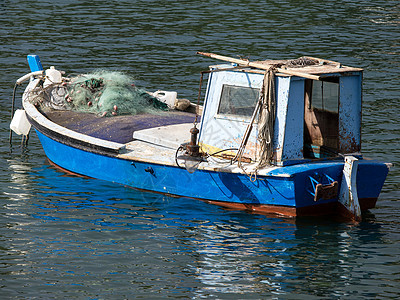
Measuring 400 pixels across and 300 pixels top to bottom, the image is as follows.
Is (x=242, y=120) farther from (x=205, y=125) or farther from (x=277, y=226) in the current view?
(x=277, y=226)

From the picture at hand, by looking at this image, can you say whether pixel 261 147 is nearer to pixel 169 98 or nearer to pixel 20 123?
pixel 169 98

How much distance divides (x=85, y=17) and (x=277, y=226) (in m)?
19.6

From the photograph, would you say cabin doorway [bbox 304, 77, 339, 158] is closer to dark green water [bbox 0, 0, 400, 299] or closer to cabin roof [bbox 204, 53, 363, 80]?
cabin roof [bbox 204, 53, 363, 80]

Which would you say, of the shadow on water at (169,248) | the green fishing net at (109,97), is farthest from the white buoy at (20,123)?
the shadow on water at (169,248)

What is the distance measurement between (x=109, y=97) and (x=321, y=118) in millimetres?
Result: 4694

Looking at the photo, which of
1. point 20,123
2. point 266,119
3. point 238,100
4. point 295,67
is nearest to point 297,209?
point 266,119

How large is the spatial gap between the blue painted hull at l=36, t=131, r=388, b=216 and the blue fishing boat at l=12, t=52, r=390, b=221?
19 mm

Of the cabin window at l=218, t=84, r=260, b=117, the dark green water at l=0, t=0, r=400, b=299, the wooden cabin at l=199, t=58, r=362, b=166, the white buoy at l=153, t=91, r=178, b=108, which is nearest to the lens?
the dark green water at l=0, t=0, r=400, b=299

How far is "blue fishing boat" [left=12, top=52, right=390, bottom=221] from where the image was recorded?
12094mm

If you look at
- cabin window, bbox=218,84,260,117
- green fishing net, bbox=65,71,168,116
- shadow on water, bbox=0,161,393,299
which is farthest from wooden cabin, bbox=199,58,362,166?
green fishing net, bbox=65,71,168,116

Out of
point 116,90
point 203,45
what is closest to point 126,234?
point 116,90

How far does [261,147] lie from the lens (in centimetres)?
1226

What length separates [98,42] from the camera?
26.1 metres

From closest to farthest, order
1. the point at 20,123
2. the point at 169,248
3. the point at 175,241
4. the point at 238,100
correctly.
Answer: the point at 169,248 < the point at 175,241 < the point at 238,100 < the point at 20,123
